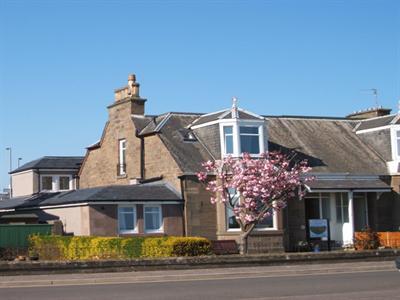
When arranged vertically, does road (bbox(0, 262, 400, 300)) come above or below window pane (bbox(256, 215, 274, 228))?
below

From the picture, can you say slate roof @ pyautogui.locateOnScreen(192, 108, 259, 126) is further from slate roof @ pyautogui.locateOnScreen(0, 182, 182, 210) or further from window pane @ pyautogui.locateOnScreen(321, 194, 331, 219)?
window pane @ pyautogui.locateOnScreen(321, 194, 331, 219)

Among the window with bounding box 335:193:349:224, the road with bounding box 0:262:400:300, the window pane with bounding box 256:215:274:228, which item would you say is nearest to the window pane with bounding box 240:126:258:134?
the window pane with bounding box 256:215:274:228

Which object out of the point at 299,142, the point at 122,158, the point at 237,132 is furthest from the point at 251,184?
the point at 122,158

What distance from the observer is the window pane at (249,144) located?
37969 millimetres

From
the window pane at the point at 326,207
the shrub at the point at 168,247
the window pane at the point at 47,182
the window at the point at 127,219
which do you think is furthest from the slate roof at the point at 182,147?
the window pane at the point at 47,182

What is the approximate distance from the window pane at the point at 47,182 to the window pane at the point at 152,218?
1655 cm

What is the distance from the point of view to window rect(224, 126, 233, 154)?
38031 millimetres

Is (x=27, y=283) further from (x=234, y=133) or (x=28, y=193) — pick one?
(x=28, y=193)

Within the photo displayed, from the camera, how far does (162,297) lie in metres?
17.3

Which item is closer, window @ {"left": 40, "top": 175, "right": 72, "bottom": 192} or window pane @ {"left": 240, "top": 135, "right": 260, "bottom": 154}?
window pane @ {"left": 240, "top": 135, "right": 260, "bottom": 154}

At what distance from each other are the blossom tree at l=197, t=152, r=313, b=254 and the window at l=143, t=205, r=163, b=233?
2707mm

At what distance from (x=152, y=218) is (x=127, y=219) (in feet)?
4.34

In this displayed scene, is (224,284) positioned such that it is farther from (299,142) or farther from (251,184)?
(299,142)

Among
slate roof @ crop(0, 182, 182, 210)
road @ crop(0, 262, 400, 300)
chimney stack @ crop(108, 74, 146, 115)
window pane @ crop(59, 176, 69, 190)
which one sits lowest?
road @ crop(0, 262, 400, 300)
